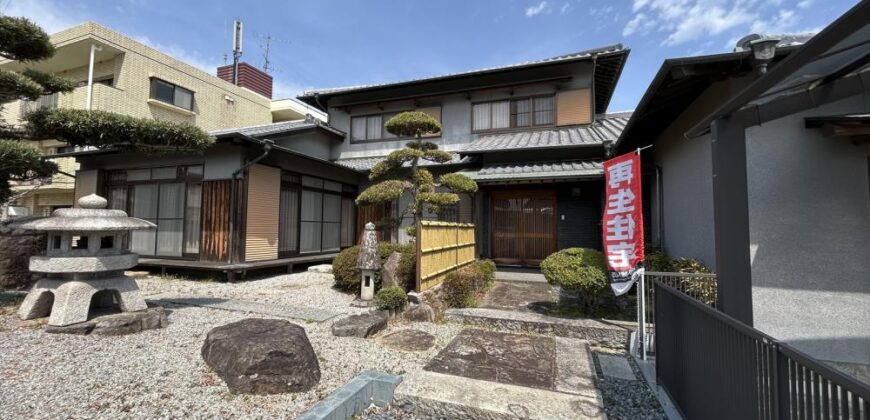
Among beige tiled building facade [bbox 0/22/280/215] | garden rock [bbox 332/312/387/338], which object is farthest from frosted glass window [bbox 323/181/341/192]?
beige tiled building facade [bbox 0/22/280/215]

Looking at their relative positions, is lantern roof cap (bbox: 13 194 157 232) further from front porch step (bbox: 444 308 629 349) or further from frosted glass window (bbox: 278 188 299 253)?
front porch step (bbox: 444 308 629 349)

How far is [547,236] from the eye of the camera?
10.2 meters

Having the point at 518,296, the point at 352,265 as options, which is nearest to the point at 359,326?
the point at 352,265

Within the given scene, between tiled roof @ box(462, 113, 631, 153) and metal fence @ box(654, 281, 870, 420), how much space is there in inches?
280

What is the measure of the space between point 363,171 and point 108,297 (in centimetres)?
769

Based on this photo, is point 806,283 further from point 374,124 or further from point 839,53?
point 374,124

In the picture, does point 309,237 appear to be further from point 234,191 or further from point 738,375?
point 738,375

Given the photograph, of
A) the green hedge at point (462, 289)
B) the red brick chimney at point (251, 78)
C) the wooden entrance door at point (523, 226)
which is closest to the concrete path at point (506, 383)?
the green hedge at point (462, 289)

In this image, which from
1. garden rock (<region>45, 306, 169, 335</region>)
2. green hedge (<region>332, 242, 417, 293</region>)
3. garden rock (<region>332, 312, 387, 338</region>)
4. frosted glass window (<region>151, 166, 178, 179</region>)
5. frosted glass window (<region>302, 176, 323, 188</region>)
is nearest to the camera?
garden rock (<region>45, 306, 169, 335</region>)

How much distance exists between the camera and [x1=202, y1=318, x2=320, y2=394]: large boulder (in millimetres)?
3344

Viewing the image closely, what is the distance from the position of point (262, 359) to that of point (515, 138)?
9.91 metres

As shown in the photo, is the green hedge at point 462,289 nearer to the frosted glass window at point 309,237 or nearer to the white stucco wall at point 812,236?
the white stucco wall at point 812,236

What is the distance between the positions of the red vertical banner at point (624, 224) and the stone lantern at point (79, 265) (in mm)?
6966

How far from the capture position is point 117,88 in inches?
572
